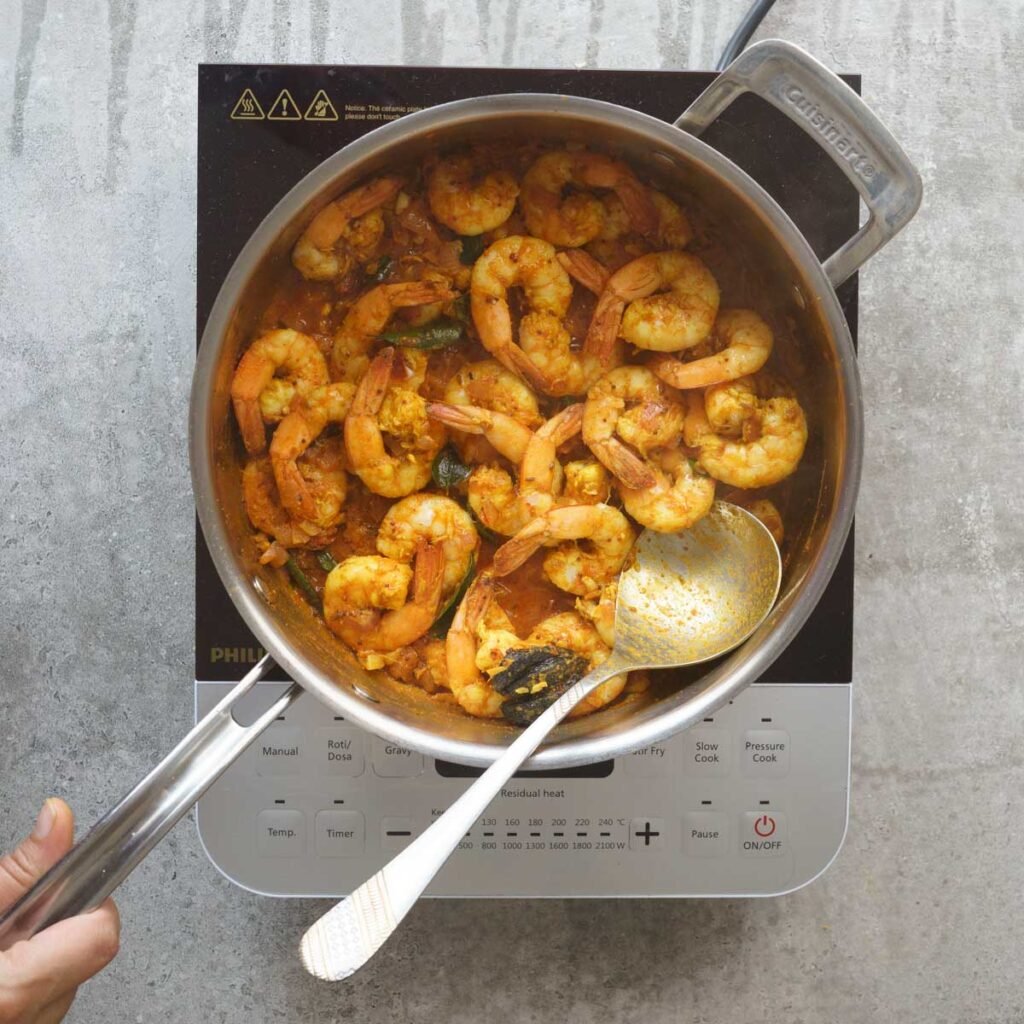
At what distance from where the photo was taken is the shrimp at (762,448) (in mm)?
1094

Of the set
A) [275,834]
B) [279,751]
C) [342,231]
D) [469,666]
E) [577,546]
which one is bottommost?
[275,834]

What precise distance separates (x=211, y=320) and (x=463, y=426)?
1.02 ft

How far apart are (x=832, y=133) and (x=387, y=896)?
868 mm

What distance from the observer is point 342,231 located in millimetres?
1128

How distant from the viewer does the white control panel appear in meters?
1.18

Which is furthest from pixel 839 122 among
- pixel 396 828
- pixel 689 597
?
pixel 396 828

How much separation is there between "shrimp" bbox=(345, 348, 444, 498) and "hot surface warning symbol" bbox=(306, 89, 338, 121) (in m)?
0.28

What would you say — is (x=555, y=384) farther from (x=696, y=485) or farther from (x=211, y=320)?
(x=211, y=320)

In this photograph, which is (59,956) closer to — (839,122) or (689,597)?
(689,597)

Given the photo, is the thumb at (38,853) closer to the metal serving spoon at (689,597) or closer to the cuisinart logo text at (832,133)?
the metal serving spoon at (689,597)

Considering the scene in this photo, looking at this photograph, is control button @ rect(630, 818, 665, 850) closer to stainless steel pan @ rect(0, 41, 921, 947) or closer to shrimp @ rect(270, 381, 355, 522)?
stainless steel pan @ rect(0, 41, 921, 947)

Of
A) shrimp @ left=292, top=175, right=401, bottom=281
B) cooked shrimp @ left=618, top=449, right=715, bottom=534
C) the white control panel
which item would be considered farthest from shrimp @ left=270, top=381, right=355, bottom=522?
cooked shrimp @ left=618, top=449, right=715, bottom=534

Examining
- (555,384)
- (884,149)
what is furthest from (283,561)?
(884,149)

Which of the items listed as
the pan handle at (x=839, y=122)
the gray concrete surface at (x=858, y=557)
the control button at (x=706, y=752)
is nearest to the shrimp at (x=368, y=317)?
the gray concrete surface at (x=858, y=557)
